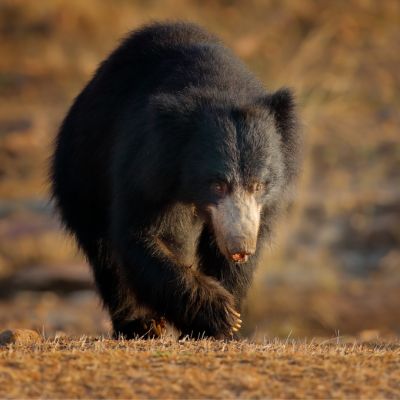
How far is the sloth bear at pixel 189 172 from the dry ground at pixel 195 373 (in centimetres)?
94

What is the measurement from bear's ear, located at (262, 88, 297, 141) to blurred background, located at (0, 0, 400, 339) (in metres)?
2.48

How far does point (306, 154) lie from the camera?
16250 millimetres

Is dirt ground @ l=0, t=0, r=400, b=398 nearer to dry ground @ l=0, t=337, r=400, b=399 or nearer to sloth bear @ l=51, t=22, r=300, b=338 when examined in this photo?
dry ground @ l=0, t=337, r=400, b=399

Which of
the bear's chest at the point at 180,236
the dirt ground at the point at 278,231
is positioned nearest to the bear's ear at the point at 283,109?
the bear's chest at the point at 180,236

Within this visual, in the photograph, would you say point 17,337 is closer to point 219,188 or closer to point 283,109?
point 219,188

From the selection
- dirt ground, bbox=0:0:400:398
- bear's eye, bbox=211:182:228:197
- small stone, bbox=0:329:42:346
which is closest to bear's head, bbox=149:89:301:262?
bear's eye, bbox=211:182:228:197

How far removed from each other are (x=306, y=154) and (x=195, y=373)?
11893mm

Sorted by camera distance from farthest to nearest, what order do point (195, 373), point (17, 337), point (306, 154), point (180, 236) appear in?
point (306, 154)
point (180, 236)
point (17, 337)
point (195, 373)

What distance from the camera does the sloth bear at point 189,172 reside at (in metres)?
5.88

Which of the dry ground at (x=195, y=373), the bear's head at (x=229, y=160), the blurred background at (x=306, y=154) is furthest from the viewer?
the blurred background at (x=306, y=154)

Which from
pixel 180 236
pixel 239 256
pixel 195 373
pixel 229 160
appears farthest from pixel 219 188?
pixel 195 373

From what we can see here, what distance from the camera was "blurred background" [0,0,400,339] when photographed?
1334 centimetres

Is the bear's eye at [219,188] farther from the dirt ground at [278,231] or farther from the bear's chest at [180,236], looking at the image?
the dirt ground at [278,231]

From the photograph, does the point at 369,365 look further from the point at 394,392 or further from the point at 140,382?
the point at 140,382
